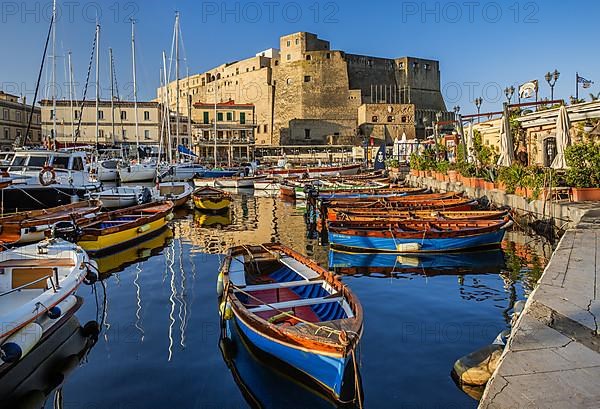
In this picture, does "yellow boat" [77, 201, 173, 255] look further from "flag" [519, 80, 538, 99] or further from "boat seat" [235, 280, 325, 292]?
"flag" [519, 80, 538, 99]

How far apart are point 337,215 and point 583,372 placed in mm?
10088

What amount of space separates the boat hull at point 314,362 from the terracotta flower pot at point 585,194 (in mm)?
11139

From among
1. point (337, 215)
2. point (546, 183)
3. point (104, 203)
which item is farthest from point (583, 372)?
point (104, 203)

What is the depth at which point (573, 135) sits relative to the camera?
58.1 ft

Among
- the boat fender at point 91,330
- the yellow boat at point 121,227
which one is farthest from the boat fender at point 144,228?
the boat fender at point 91,330

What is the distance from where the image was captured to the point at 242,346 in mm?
6668

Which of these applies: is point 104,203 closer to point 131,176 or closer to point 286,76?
point 131,176

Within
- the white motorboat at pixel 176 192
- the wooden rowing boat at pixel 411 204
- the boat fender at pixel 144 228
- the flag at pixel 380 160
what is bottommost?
the boat fender at pixel 144 228

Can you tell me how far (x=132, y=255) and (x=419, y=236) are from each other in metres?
7.54

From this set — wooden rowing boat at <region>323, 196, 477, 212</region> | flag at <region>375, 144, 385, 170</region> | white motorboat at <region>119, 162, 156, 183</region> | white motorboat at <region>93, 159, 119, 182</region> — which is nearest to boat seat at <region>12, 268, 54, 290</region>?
wooden rowing boat at <region>323, 196, 477, 212</region>

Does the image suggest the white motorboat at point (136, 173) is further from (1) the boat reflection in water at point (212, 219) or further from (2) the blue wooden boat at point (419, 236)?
(2) the blue wooden boat at point (419, 236)

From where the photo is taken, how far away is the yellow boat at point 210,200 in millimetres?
21641

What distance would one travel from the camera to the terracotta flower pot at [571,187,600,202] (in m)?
13.2

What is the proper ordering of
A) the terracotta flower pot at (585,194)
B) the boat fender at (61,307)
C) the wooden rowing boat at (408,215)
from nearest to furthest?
the boat fender at (61,307)
the terracotta flower pot at (585,194)
the wooden rowing boat at (408,215)
